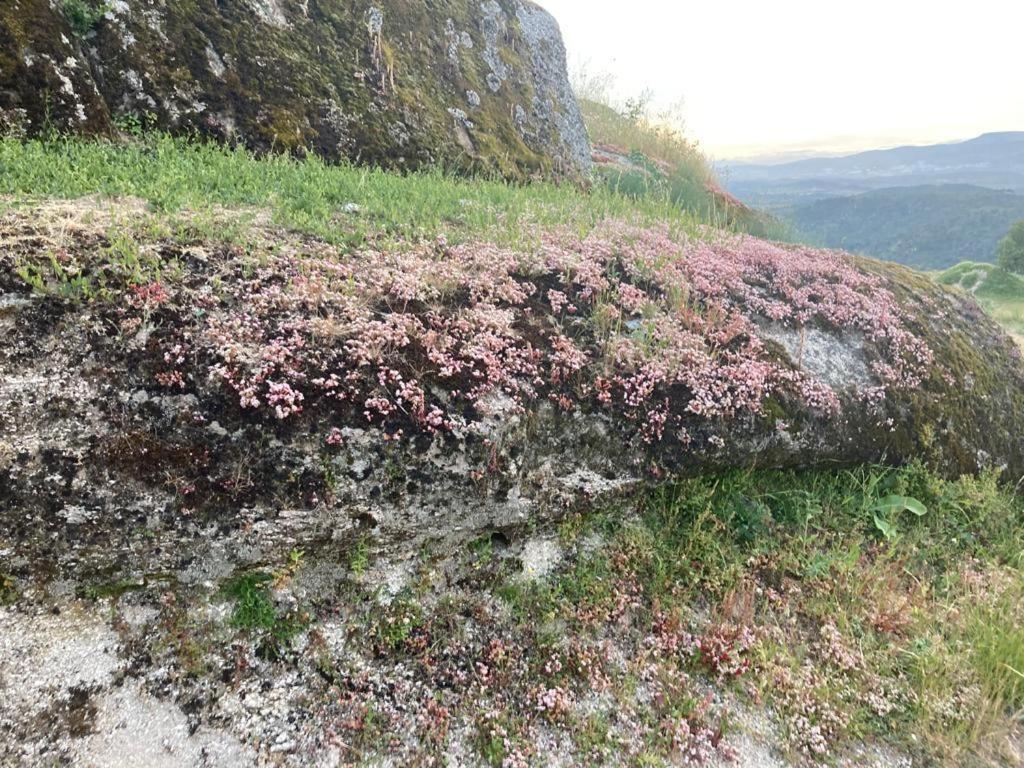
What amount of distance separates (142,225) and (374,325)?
8.80ft

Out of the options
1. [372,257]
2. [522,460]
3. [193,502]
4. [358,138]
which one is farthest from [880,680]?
[358,138]

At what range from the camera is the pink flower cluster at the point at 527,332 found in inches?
200

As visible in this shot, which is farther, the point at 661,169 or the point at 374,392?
the point at 661,169

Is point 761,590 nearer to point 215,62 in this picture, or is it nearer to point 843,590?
point 843,590

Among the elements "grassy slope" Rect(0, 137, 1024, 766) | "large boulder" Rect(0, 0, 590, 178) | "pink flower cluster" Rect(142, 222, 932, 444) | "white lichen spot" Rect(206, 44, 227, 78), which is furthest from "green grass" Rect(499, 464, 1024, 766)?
"white lichen spot" Rect(206, 44, 227, 78)

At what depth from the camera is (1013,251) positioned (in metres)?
36.6

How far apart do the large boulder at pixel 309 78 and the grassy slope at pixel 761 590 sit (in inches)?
42.7

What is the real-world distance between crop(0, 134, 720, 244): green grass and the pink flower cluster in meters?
0.75

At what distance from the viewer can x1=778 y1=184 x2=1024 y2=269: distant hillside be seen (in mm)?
134750

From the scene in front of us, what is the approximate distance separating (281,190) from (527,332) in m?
4.15

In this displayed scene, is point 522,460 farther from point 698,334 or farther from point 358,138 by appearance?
point 358,138

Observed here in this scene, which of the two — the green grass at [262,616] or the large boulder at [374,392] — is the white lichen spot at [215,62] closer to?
the large boulder at [374,392]

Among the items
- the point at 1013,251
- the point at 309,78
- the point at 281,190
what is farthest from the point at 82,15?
the point at 1013,251

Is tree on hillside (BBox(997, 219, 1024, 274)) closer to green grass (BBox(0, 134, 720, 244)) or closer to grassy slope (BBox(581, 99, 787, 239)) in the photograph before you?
grassy slope (BBox(581, 99, 787, 239))
